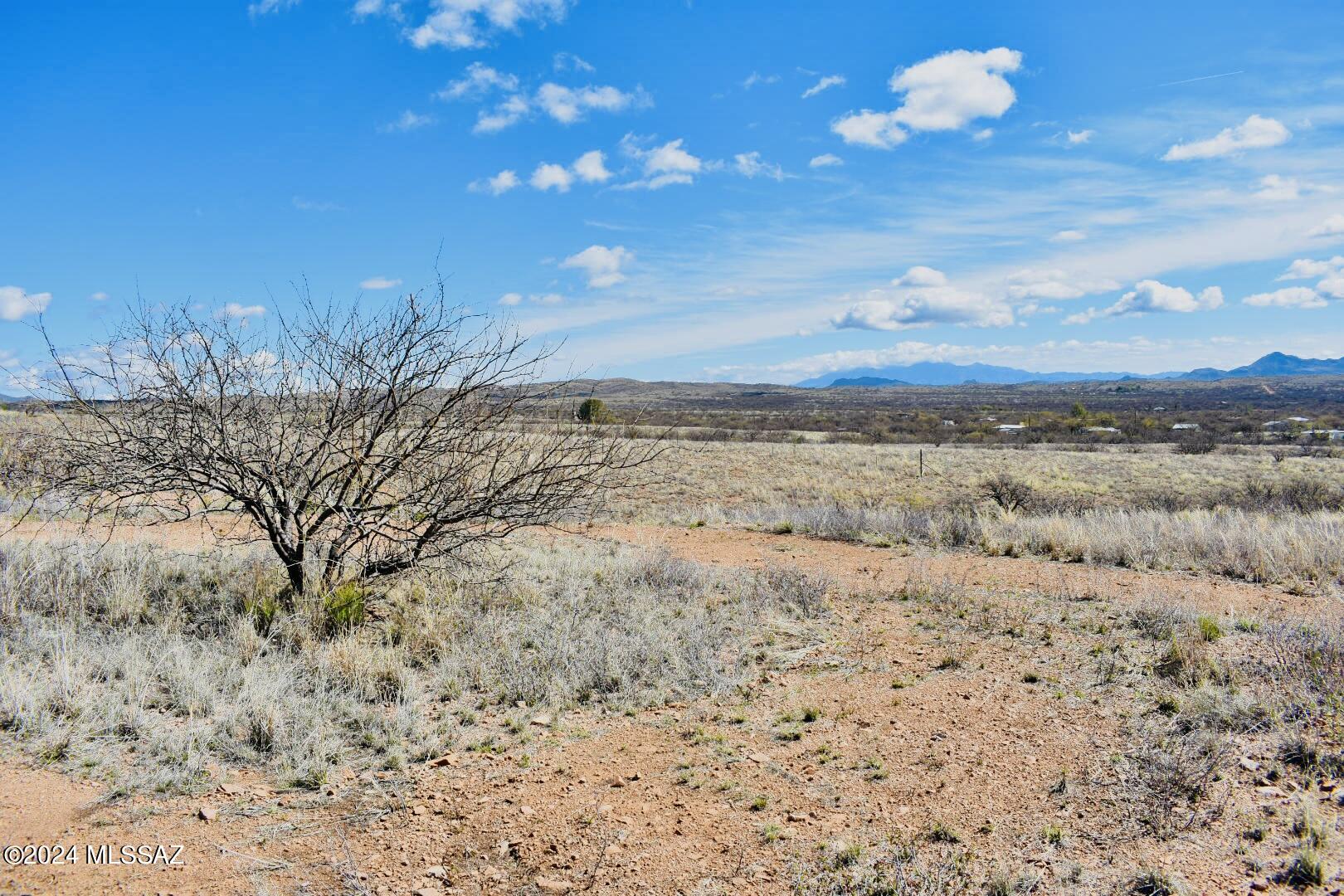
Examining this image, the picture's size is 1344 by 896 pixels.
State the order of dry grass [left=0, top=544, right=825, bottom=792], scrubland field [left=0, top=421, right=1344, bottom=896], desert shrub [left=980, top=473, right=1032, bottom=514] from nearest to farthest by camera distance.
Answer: scrubland field [left=0, top=421, right=1344, bottom=896] → dry grass [left=0, top=544, right=825, bottom=792] → desert shrub [left=980, top=473, right=1032, bottom=514]

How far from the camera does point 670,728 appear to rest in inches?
201

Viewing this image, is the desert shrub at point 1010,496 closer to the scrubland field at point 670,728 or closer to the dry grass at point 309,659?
the scrubland field at point 670,728

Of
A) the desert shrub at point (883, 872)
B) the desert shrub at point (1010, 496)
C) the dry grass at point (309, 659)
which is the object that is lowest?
the desert shrub at point (1010, 496)

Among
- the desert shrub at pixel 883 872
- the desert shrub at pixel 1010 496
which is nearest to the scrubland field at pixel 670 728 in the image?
the desert shrub at pixel 883 872

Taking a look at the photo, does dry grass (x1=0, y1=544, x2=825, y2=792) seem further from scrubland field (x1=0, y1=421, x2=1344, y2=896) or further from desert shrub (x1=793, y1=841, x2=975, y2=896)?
desert shrub (x1=793, y1=841, x2=975, y2=896)

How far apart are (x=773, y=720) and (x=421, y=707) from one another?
2.46 meters

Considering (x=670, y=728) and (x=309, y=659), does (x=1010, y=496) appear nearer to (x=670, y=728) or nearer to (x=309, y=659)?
(x=670, y=728)

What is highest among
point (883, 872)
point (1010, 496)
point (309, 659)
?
point (309, 659)

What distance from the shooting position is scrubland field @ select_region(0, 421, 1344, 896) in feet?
11.7

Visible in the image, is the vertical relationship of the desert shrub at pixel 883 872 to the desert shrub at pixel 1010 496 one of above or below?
above

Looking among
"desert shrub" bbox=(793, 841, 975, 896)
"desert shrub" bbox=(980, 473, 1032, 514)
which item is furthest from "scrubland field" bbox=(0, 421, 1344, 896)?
"desert shrub" bbox=(980, 473, 1032, 514)

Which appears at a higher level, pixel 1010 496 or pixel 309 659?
pixel 309 659

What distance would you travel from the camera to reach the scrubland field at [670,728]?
357 cm

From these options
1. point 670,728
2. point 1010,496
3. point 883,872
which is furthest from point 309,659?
point 1010,496
